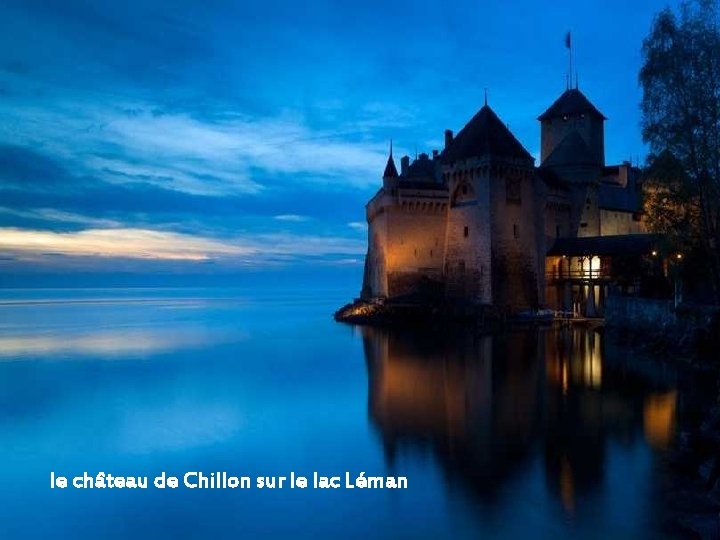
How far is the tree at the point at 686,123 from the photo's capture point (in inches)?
634

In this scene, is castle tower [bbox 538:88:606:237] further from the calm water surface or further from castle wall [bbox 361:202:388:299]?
the calm water surface

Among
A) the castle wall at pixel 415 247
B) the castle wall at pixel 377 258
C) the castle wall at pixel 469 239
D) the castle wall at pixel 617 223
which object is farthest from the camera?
the castle wall at pixel 617 223

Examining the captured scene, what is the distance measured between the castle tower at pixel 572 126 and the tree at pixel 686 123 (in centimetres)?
2721

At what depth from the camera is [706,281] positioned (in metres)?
23.8

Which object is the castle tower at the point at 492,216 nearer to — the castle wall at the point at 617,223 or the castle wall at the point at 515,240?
the castle wall at the point at 515,240

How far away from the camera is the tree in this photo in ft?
52.8

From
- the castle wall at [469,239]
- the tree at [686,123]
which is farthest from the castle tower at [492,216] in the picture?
the tree at [686,123]

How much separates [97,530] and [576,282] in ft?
110

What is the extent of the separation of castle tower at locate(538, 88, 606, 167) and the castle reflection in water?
2294cm

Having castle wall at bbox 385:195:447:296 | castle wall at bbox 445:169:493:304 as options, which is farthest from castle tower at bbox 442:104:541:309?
castle wall at bbox 385:195:447:296

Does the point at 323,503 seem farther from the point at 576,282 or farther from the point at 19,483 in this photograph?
the point at 576,282

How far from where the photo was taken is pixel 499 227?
3647cm

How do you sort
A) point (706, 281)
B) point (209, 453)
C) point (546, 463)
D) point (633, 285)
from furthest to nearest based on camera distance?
point (633, 285) < point (706, 281) < point (209, 453) < point (546, 463)

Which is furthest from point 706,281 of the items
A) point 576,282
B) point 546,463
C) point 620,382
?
point 546,463
